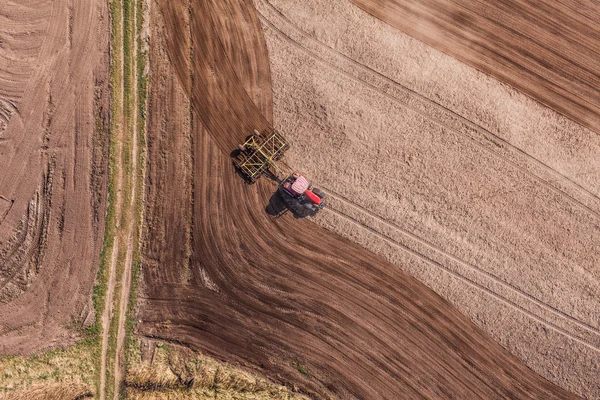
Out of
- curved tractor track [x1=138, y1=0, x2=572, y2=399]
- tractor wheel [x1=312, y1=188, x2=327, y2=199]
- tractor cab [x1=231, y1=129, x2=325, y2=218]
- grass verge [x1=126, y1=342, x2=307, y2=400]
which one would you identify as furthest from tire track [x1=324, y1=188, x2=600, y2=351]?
grass verge [x1=126, y1=342, x2=307, y2=400]

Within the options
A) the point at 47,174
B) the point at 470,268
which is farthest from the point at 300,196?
the point at 47,174

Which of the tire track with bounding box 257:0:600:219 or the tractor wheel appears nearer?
the tractor wheel

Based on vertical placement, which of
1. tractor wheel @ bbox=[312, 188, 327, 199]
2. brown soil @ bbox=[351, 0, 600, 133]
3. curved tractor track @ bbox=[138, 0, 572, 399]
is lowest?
curved tractor track @ bbox=[138, 0, 572, 399]

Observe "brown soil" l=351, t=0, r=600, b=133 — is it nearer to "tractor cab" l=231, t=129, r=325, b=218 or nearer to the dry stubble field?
the dry stubble field

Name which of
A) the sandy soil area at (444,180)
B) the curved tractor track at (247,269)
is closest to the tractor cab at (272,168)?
the curved tractor track at (247,269)

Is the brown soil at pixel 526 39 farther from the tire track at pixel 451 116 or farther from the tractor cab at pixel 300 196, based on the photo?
the tractor cab at pixel 300 196

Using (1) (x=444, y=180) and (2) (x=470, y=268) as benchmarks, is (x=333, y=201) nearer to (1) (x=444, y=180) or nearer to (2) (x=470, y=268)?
(1) (x=444, y=180)
